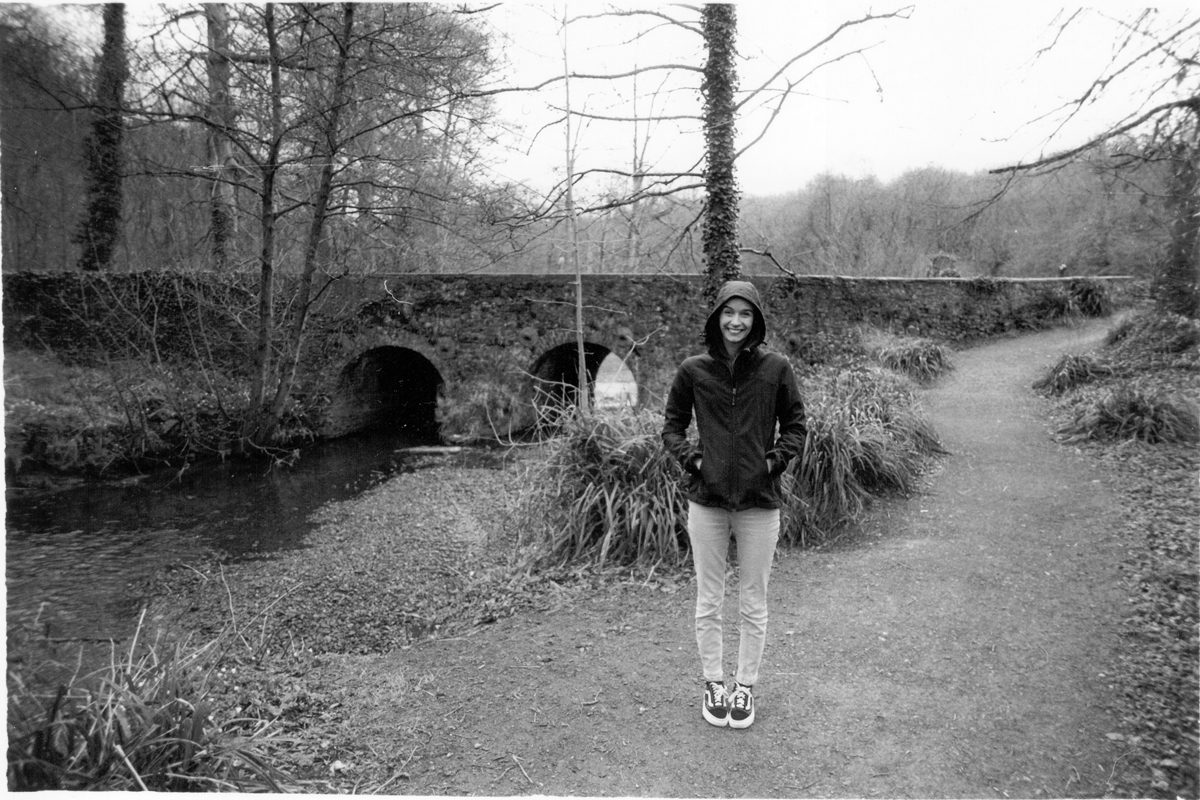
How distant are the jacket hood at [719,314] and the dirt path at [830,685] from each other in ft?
5.42

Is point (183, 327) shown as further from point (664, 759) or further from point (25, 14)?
point (664, 759)

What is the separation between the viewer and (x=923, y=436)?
23.1 ft

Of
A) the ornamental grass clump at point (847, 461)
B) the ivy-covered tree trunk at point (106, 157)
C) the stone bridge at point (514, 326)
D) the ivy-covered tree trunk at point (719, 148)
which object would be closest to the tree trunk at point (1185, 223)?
the ornamental grass clump at point (847, 461)

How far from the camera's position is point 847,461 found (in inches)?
225

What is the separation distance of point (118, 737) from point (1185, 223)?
6.18 m

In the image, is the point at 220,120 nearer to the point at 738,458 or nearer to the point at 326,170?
the point at 326,170

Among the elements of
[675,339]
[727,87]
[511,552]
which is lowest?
[511,552]

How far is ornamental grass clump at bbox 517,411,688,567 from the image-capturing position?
5082mm

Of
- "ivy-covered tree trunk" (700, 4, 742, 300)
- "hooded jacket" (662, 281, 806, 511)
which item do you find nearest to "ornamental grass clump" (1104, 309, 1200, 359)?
"ivy-covered tree trunk" (700, 4, 742, 300)

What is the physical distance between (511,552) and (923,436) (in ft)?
14.5

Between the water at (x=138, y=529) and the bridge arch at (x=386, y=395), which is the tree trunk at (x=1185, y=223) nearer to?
the water at (x=138, y=529)

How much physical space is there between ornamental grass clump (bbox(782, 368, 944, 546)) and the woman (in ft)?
8.35

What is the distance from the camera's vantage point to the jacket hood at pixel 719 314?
8.77ft

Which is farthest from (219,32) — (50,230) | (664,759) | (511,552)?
(664,759)
